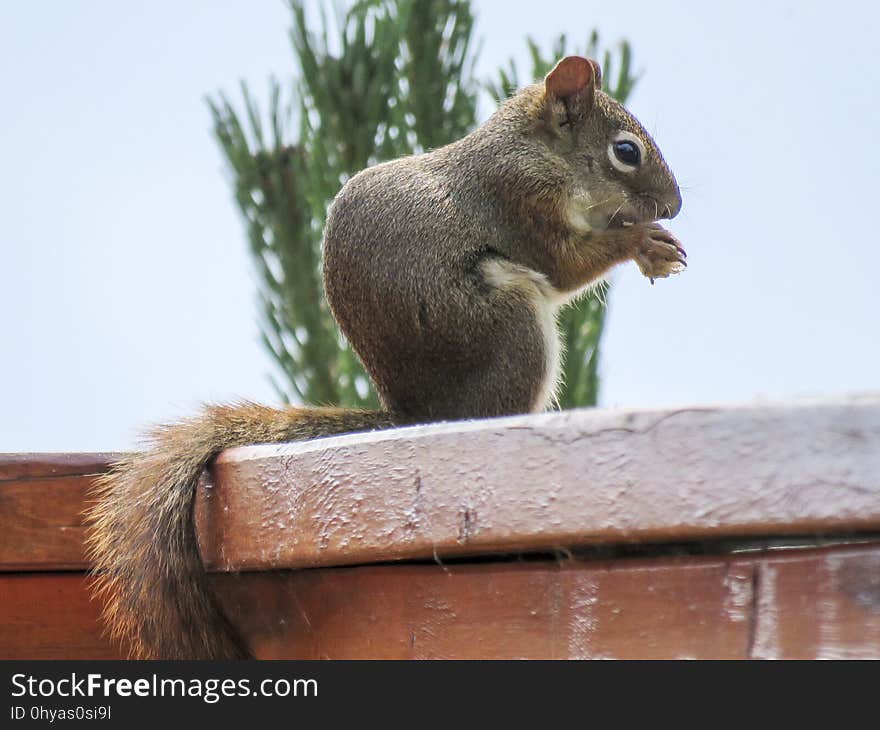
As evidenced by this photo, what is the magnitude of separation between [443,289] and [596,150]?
47 cm

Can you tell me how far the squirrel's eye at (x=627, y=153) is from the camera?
1723 mm

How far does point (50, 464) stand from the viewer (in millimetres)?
1208

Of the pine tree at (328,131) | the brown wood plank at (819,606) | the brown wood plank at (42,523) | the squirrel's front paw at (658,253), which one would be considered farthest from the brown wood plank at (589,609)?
the pine tree at (328,131)

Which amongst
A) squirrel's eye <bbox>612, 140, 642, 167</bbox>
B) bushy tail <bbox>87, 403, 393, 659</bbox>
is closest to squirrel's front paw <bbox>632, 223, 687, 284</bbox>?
squirrel's eye <bbox>612, 140, 642, 167</bbox>

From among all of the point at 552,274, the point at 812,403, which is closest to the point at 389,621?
the point at 812,403

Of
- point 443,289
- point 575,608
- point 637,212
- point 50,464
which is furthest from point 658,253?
point 575,608

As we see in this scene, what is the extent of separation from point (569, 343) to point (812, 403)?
2327 mm

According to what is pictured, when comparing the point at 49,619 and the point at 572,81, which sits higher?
the point at 572,81

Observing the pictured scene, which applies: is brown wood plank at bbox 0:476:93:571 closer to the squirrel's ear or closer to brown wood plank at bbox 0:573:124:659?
brown wood plank at bbox 0:573:124:659

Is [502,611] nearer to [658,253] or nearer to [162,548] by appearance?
[162,548]

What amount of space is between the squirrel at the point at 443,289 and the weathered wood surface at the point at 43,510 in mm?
28

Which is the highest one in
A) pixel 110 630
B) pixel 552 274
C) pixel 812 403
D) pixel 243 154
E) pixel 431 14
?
pixel 431 14
